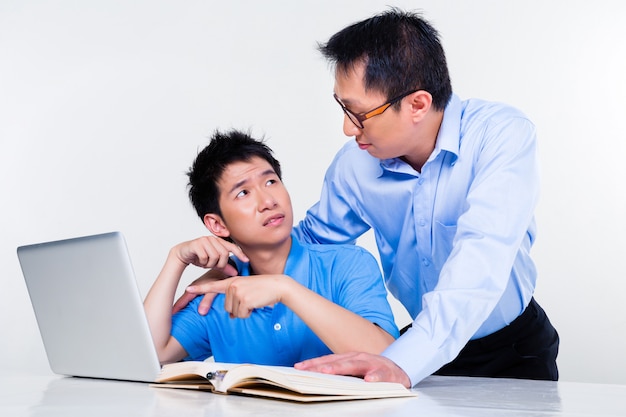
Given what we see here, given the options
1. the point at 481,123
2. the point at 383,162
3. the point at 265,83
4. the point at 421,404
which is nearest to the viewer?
the point at 421,404

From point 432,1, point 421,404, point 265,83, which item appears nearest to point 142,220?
point 265,83

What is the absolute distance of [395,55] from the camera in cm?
193

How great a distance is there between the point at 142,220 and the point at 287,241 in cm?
193

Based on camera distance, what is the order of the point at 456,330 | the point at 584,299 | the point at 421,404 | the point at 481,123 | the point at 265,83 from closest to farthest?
the point at 421,404, the point at 456,330, the point at 481,123, the point at 584,299, the point at 265,83

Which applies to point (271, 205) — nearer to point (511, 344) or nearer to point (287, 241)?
point (287, 241)

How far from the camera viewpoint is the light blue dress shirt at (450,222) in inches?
62.4

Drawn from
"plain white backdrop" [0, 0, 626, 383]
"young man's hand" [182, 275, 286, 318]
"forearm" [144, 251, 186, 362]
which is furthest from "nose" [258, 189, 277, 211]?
"plain white backdrop" [0, 0, 626, 383]

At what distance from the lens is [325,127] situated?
3818 millimetres

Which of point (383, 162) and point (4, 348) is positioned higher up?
point (383, 162)

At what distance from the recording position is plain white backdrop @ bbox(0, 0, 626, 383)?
143 inches

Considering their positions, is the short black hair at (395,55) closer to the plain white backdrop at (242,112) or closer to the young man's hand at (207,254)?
the young man's hand at (207,254)

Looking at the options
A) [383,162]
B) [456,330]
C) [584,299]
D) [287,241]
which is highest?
[383,162]

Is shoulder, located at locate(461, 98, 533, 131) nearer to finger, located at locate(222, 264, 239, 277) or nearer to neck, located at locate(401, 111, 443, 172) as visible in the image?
neck, located at locate(401, 111, 443, 172)

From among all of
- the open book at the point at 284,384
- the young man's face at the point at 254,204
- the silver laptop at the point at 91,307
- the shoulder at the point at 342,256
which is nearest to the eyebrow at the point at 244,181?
the young man's face at the point at 254,204
